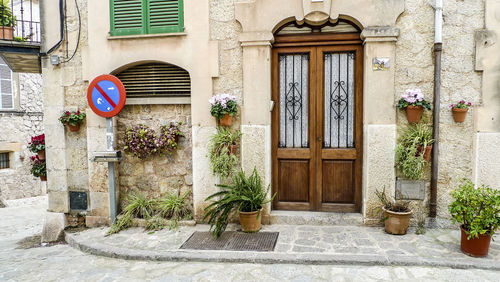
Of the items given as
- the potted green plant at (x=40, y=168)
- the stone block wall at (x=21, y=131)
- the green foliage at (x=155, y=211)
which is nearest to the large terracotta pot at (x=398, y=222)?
the green foliage at (x=155, y=211)

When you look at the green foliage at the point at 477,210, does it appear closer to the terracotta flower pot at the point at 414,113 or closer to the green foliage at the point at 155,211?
the terracotta flower pot at the point at 414,113

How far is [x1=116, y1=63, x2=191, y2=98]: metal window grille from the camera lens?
571 cm

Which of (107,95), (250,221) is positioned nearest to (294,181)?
(250,221)

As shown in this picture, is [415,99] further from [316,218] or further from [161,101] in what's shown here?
[161,101]

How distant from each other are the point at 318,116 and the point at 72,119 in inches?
158

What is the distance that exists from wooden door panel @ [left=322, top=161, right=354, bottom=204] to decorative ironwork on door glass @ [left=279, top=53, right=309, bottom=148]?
0.55 meters

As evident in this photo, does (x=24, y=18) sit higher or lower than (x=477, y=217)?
higher

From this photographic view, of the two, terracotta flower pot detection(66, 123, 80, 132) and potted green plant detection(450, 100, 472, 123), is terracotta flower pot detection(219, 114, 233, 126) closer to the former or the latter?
terracotta flower pot detection(66, 123, 80, 132)

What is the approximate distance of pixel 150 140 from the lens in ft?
18.3

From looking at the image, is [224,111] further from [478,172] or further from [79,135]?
[478,172]

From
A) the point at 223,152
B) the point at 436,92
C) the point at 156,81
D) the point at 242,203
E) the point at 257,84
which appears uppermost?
the point at 156,81

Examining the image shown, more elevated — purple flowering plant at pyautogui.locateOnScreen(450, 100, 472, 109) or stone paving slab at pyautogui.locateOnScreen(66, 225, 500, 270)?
purple flowering plant at pyautogui.locateOnScreen(450, 100, 472, 109)

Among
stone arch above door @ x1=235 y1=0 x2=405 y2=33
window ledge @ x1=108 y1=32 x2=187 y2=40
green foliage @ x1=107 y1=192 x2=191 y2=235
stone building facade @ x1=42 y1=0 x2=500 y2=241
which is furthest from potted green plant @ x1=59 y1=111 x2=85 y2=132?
stone arch above door @ x1=235 y1=0 x2=405 y2=33

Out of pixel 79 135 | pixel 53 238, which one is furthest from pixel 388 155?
pixel 53 238
